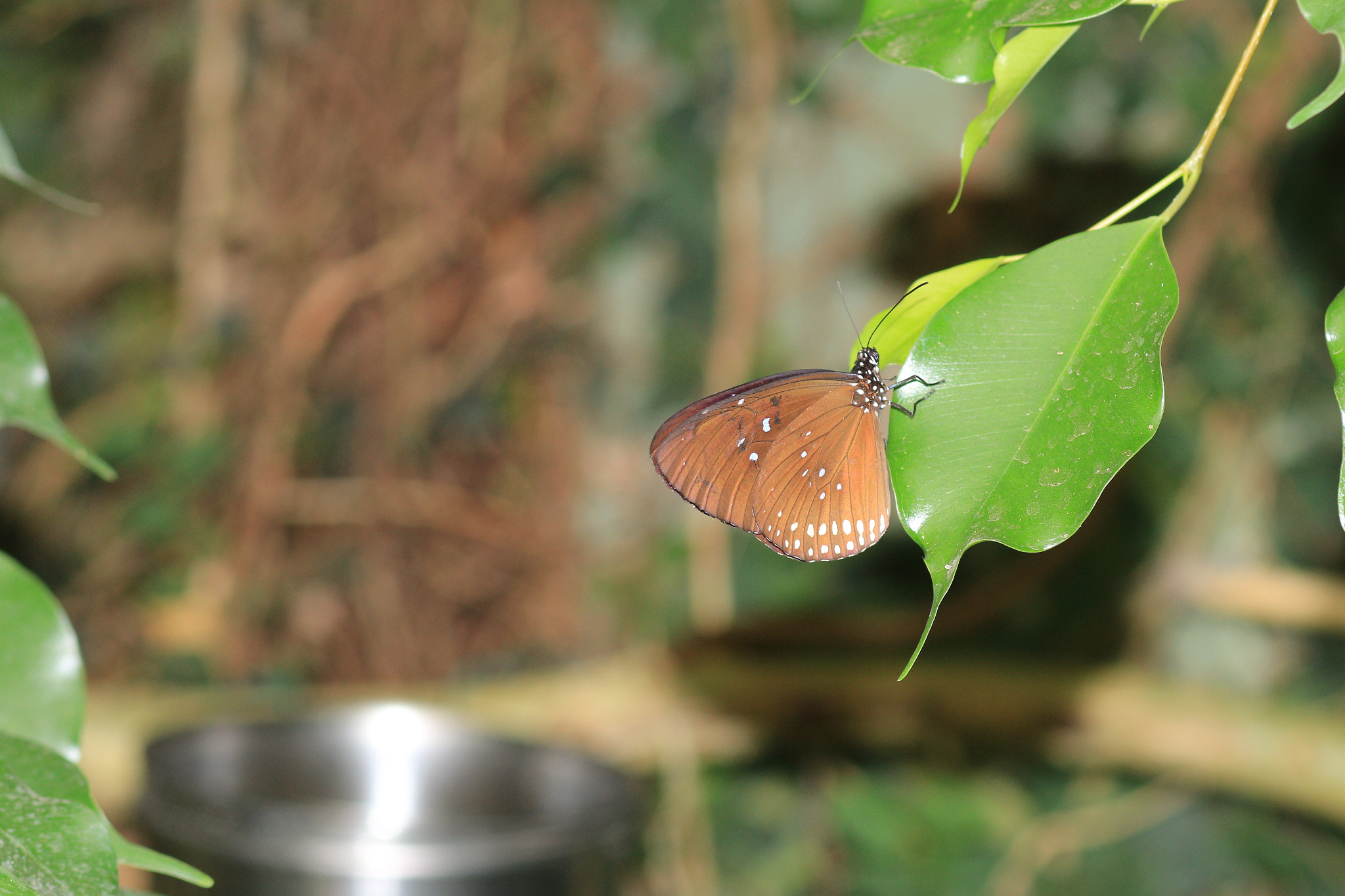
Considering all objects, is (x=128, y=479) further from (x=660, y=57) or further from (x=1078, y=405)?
(x=1078, y=405)

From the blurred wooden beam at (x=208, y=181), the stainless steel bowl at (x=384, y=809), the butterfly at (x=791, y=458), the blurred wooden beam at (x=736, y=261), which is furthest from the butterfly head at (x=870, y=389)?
the blurred wooden beam at (x=208, y=181)

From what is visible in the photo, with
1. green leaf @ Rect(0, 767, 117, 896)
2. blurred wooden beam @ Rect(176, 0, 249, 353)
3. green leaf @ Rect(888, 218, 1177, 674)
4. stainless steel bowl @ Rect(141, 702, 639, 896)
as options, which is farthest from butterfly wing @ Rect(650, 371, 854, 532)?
blurred wooden beam @ Rect(176, 0, 249, 353)

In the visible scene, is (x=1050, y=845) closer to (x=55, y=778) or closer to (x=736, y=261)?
(x=736, y=261)

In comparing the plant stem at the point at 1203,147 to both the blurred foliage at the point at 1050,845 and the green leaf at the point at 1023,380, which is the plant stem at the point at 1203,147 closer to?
the green leaf at the point at 1023,380

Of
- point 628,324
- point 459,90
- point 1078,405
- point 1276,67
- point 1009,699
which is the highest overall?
point 459,90

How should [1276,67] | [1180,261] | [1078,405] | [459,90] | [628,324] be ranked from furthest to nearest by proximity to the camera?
[628,324] → [459,90] → [1180,261] → [1276,67] → [1078,405]

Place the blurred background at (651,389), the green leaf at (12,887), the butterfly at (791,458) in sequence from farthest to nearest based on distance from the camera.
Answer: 1. the blurred background at (651,389)
2. the butterfly at (791,458)
3. the green leaf at (12,887)

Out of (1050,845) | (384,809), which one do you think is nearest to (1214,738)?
(1050,845)

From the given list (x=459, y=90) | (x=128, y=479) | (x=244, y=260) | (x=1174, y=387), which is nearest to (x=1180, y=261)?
(x=1174, y=387)
